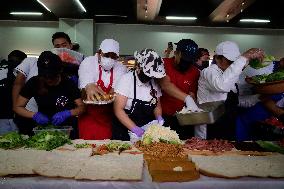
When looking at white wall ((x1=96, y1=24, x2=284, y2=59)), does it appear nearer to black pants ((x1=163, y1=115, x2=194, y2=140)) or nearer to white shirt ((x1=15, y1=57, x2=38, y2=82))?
white shirt ((x1=15, y1=57, x2=38, y2=82))

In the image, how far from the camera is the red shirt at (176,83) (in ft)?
11.4

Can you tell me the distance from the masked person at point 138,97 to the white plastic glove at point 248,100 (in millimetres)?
1194

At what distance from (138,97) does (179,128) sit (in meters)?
0.77

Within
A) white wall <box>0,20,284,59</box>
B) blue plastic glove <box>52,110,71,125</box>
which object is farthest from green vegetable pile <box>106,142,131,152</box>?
white wall <box>0,20,284,59</box>

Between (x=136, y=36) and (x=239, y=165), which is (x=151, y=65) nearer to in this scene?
(x=239, y=165)

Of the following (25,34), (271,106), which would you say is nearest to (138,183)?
(271,106)

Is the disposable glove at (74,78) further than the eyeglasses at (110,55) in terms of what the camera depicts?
Yes

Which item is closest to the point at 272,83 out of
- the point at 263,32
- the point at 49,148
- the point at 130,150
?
the point at 130,150

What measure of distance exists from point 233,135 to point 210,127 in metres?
0.34

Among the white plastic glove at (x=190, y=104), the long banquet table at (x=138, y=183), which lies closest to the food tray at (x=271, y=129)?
the white plastic glove at (x=190, y=104)

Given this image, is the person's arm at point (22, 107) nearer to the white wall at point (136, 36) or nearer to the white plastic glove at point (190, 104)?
the white plastic glove at point (190, 104)

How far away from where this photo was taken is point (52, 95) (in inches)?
123

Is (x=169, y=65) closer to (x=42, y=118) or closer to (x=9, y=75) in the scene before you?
(x=42, y=118)

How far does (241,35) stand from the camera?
382 inches
